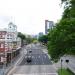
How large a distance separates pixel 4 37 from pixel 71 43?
154 feet

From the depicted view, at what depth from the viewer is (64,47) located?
1720 inches

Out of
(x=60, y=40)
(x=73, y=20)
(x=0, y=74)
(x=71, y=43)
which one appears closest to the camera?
(x=73, y=20)

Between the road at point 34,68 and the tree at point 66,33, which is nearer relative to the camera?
the tree at point 66,33

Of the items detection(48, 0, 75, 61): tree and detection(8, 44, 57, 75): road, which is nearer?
detection(48, 0, 75, 61): tree

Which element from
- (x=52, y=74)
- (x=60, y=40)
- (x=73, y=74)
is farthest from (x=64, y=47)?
(x=52, y=74)

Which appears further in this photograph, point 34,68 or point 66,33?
point 34,68

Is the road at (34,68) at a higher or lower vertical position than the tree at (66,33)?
lower

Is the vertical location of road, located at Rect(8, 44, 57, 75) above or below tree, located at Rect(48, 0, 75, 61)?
below

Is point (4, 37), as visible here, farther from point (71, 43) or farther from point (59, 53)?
point (71, 43)

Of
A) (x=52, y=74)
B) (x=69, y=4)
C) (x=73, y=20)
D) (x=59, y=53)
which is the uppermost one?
(x=69, y=4)

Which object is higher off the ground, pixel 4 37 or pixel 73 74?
pixel 4 37

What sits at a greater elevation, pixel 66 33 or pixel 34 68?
pixel 66 33

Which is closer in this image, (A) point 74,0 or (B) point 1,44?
(A) point 74,0

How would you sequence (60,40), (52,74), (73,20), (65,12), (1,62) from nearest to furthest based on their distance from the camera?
(73,20) < (60,40) < (65,12) < (52,74) < (1,62)
